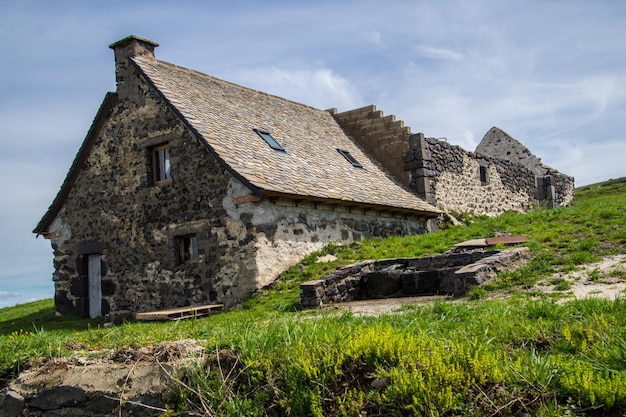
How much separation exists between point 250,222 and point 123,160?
538cm

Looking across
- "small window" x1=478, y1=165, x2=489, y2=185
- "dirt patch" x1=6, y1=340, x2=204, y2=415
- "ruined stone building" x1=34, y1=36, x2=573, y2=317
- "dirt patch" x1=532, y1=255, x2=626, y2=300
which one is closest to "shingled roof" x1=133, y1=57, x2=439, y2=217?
"ruined stone building" x1=34, y1=36, x2=573, y2=317

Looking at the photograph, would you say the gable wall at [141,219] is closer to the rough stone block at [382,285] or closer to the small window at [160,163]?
the small window at [160,163]

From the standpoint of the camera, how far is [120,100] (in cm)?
1802

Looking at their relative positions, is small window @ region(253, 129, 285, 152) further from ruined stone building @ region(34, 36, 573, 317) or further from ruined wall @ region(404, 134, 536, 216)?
ruined wall @ region(404, 134, 536, 216)

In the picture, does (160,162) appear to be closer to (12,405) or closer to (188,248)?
(188,248)

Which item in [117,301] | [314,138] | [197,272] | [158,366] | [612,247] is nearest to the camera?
[158,366]

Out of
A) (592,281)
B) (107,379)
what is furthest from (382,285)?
(107,379)

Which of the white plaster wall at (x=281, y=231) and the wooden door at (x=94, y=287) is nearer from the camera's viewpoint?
the white plaster wall at (x=281, y=231)

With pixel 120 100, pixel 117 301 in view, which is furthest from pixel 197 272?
pixel 120 100

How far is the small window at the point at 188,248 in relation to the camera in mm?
15969

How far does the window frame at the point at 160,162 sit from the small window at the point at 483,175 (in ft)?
45.0

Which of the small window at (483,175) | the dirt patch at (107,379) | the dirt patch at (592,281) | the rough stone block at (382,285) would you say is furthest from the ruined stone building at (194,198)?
the dirt patch at (107,379)

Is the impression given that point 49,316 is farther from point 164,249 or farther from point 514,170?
point 514,170

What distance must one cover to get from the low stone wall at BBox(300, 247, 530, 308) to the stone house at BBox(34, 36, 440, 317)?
7.55 feet
